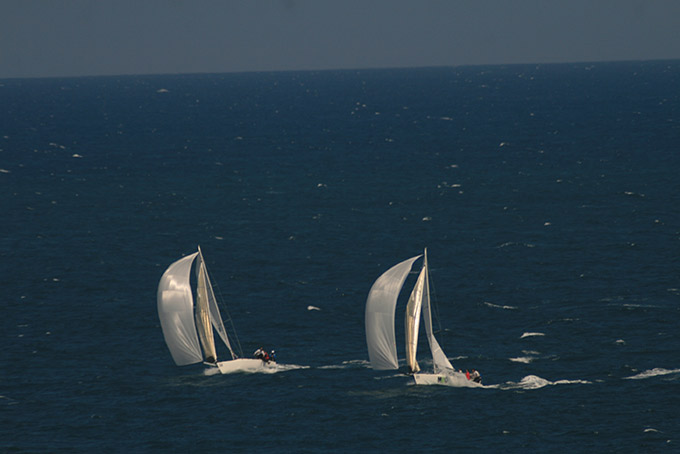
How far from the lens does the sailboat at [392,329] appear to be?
240ft

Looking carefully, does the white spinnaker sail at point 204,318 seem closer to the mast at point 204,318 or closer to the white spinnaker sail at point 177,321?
the mast at point 204,318

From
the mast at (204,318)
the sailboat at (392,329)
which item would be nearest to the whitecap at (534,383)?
the sailboat at (392,329)

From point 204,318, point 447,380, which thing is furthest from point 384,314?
point 204,318

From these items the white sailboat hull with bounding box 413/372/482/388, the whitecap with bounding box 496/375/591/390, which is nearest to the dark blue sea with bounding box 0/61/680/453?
the whitecap with bounding box 496/375/591/390

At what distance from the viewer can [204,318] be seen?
79812 mm

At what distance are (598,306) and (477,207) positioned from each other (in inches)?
1774

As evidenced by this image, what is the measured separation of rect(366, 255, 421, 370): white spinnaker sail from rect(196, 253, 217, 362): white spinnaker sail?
42.2 feet

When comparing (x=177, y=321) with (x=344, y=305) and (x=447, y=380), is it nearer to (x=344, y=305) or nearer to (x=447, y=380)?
(x=344, y=305)

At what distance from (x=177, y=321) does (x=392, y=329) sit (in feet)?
53.4

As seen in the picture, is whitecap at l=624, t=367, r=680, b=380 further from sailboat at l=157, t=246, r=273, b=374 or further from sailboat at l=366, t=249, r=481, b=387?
sailboat at l=157, t=246, r=273, b=374

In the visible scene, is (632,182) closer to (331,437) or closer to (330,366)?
(330,366)

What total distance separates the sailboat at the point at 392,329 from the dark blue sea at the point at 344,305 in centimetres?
135

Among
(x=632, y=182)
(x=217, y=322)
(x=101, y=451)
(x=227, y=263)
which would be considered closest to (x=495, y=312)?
(x=217, y=322)

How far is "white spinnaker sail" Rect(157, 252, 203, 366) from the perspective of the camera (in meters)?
76.7
